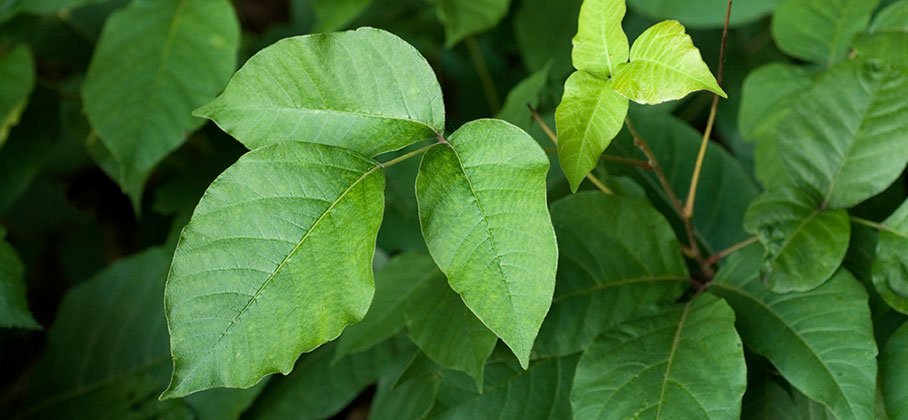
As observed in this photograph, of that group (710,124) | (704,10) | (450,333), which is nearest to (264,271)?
(450,333)

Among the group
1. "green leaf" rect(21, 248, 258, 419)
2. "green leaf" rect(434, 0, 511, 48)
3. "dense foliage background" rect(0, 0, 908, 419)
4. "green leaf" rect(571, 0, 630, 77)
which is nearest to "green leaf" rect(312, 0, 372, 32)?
"dense foliage background" rect(0, 0, 908, 419)

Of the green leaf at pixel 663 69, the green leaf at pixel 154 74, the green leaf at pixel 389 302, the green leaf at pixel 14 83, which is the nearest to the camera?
the green leaf at pixel 663 69

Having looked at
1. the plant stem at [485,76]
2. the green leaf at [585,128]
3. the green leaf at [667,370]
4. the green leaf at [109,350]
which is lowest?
the green leaf at [109,350]

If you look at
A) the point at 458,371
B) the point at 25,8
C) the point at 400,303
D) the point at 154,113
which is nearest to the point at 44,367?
the point at 154,113

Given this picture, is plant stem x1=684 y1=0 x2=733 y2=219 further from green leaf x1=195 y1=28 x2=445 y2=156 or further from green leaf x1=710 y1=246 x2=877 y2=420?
green leaf x1=195 y1=28 x2=445 y2=156

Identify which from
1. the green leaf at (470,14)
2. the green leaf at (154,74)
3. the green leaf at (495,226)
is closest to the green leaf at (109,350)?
the green leaf at (154,74)

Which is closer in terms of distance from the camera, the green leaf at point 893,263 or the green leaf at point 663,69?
the green leaf at point 663,69

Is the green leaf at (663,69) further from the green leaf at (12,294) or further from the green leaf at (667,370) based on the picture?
the green leaf at (12,294)

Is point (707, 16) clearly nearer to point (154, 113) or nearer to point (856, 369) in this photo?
point (856, 369)
